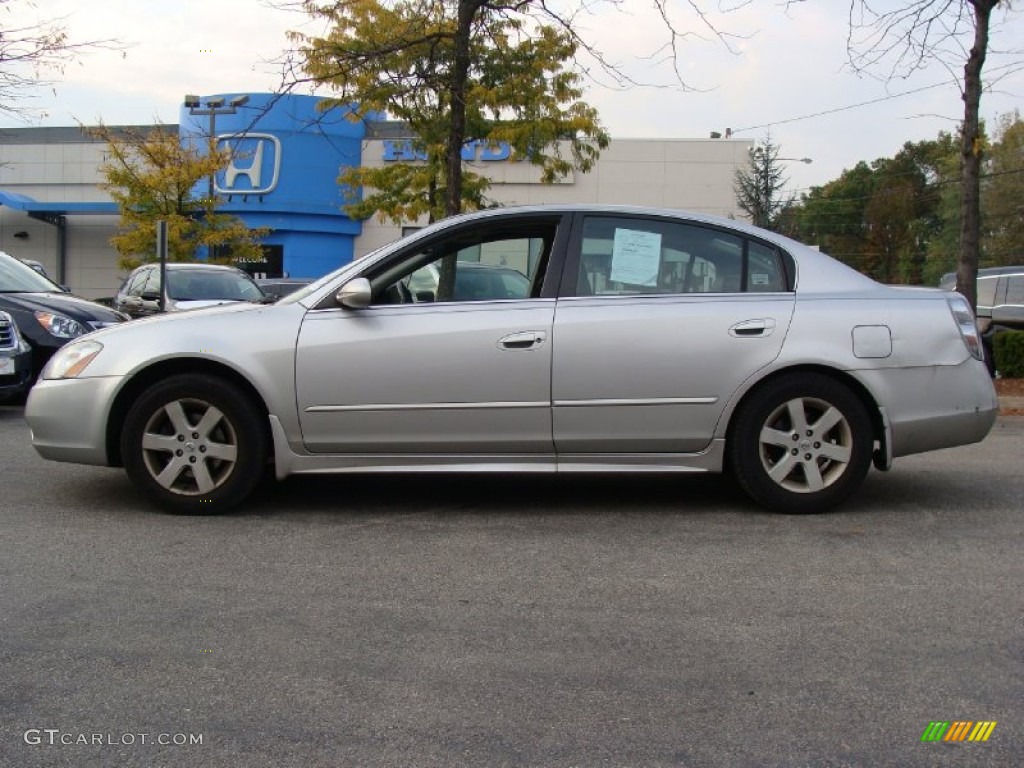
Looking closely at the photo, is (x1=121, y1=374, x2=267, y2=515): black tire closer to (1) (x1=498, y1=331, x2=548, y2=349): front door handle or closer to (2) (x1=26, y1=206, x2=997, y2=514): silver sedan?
(2) (x1=26, y1=206, x2=997, y2=514): silver sedan

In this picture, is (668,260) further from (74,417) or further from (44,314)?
(44,314)

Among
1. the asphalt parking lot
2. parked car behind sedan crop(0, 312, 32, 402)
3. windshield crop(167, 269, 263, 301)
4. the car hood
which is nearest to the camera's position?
the asphalt parking lot

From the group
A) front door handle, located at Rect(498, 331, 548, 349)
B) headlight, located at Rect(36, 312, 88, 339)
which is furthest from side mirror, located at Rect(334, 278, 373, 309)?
headlight, located at Rect(36, 312, 88, 339)

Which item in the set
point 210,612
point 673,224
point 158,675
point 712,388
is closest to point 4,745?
point 158,675

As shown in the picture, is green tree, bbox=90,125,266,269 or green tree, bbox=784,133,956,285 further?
green tree, bbox=784,133,956,285

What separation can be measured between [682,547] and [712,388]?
87 centimetres

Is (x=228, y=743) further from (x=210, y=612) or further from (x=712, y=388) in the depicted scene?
(x=712, y=388)

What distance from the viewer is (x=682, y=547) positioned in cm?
461

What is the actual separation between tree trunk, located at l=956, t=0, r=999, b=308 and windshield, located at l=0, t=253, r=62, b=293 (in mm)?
10321

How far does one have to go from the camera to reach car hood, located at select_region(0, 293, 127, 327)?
913 centimetres

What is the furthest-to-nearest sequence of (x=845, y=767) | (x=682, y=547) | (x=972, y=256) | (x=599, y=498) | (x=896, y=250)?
(x=896, y=250) < (x=972, y=256) < (x=599, y=498) < (x=682, y=547) < (x=845, y=767)

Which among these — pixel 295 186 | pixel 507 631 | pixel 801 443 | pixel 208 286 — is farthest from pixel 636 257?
pixel 295 186

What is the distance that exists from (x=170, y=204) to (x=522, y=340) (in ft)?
80.9

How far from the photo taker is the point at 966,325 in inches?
205
